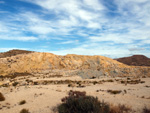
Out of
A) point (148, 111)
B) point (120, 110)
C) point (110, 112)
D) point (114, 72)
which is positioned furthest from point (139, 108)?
point (114, 72)

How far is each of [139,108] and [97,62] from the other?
47.4 metres

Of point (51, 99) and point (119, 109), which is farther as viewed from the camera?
point (51, 99)

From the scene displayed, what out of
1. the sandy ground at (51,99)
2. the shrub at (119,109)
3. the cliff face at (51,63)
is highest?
the cliff face at (51,63)

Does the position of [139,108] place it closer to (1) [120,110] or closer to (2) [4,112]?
(1) [120,110]

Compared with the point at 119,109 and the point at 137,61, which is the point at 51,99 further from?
the point at 137,61

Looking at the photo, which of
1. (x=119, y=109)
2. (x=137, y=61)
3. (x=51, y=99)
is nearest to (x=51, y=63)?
(x=51, y=99)

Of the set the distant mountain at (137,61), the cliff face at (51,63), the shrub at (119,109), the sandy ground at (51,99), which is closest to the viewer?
the shrub at (119,109)

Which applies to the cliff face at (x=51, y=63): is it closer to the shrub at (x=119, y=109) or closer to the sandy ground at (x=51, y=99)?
the sandy ground at (x=51, y=99)

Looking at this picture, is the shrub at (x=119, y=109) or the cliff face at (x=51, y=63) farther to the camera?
the cliff face at (x=51, y=63)

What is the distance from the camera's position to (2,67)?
155 ft

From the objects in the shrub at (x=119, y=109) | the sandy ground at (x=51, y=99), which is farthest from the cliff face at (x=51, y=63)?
the shrub at (x=119, y=109)

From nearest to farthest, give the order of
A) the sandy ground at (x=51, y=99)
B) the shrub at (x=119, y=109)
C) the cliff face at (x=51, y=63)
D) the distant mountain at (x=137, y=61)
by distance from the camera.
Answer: the shrub at (x=119, y=109)
the sandy ground at (x=51, y=99)
the cliff face at (x=51, y=63)
the distant mountain at (x=137, y=61)

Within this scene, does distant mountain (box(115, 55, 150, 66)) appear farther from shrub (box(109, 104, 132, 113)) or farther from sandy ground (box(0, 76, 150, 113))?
shrub (box(109, 104, 132, 113))

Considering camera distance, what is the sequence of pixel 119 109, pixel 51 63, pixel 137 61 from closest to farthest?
pixel 119 109 → pixel 51 63 → pixel 137 61
